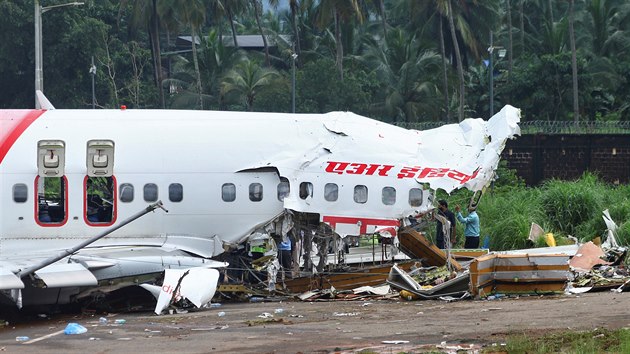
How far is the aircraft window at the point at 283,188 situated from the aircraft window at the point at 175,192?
1895 mm

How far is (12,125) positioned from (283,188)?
211 inches

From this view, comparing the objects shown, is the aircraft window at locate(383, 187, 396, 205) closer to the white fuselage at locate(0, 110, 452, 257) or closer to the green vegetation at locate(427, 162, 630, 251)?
the white fuselage at locate(0, 110, 452, 257)

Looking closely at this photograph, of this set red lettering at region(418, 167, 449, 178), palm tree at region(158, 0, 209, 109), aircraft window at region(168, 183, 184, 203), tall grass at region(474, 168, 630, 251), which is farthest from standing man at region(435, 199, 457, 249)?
palm tree at region(158, 0, 209, 109)

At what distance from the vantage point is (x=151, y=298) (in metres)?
23.7

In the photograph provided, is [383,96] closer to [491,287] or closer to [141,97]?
[141,97]

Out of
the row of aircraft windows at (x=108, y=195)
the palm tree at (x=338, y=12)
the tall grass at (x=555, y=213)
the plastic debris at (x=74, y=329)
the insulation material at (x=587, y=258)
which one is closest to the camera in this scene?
the plastic debris at (x=74, y=329)

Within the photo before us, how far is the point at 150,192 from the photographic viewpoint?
78.5ft

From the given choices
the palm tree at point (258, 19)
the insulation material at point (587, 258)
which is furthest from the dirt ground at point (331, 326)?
the palm tree at point (258, 19)

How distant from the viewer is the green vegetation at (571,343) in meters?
15.1

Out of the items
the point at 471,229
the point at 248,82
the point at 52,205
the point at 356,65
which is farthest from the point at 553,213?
the point at 356,65

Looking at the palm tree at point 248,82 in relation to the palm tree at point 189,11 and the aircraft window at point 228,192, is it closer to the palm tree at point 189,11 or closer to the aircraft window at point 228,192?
the palm tree at point 189,11

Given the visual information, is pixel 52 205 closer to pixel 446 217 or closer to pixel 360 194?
pixel 360 194

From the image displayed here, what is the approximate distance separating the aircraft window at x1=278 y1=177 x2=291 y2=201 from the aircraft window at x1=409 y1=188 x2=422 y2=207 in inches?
94.2

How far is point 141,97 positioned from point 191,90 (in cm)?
341
